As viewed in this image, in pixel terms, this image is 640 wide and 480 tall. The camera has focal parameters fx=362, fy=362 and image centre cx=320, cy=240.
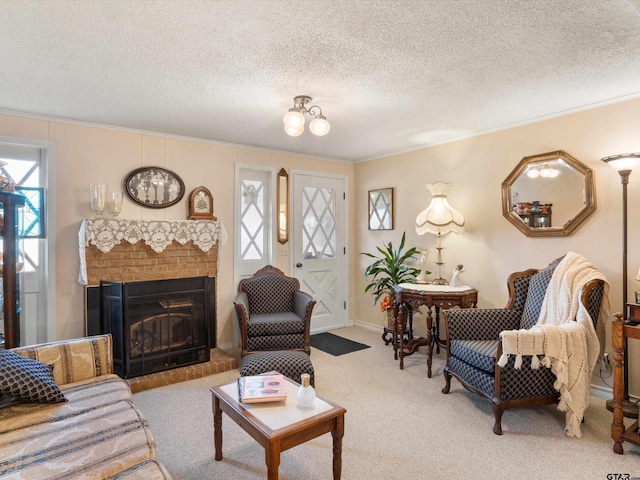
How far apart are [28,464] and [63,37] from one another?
204 centimetres

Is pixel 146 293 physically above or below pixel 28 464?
above

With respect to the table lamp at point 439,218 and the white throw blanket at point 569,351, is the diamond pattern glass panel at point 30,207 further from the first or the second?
the white throw blanket at point 569,351

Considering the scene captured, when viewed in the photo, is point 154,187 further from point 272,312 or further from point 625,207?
point 625,207

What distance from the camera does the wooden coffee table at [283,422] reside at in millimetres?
1605

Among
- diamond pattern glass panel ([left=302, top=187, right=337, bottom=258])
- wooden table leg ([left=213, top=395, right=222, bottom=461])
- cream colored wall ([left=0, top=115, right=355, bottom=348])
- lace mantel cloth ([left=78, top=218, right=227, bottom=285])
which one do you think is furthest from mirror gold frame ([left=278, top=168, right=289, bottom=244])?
wooden table leg ([left=213, top=395, right=222, bottom=461])

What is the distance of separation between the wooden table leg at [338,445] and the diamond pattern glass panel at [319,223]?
3.11m

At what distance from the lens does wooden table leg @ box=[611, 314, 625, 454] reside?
2.14 metres

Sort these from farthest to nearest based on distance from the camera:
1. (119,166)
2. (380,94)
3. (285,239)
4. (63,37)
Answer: (285,239)
(119,166)
(380,94)
(63,37)

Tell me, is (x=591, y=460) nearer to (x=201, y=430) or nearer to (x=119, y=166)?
(x=201, y=430)

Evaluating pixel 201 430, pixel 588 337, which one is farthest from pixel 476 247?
pixel 201 430

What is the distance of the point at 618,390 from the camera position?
7.14 feet

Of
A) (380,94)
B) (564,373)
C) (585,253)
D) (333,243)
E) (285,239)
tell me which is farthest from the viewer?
(333,243)

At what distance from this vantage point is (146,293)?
331cm

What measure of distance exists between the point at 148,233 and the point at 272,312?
5.01 ft
